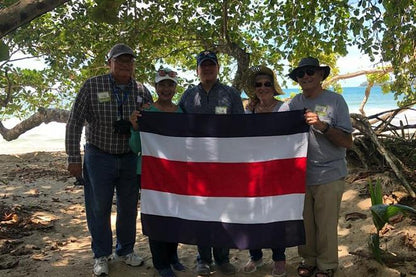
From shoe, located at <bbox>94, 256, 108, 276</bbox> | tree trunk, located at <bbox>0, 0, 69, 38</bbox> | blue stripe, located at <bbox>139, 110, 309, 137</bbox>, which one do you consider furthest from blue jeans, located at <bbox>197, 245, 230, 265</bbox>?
tree trunk, located at <bbox>0, 0, 69, 38</bbox>

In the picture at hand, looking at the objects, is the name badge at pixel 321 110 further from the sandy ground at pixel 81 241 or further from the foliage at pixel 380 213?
the sandy ground at pixel 81 241

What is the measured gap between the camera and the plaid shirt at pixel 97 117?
11.3ft

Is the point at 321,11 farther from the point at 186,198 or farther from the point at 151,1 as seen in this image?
the point at 186,198

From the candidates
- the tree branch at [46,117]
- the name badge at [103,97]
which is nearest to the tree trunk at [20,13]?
the name badge at [103,97]

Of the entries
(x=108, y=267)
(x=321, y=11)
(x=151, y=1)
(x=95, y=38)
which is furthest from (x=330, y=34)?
(x=108, y=267)

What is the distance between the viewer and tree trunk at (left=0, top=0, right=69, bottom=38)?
2896mm

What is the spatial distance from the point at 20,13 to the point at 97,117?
101cm

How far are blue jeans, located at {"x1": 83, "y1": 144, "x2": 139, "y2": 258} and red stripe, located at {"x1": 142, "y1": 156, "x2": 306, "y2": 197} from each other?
36 centimetres

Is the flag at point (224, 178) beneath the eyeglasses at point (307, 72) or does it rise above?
beneath

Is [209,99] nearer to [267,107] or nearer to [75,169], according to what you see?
[267,107]

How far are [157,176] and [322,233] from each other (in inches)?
56.7

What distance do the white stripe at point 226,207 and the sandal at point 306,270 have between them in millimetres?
575

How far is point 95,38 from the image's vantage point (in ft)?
22.9

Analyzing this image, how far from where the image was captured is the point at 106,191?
3.51 metres
